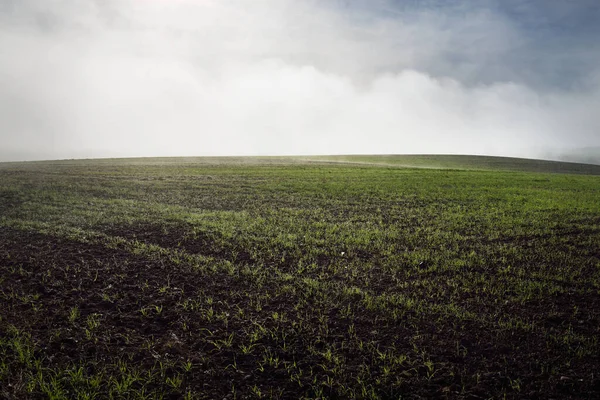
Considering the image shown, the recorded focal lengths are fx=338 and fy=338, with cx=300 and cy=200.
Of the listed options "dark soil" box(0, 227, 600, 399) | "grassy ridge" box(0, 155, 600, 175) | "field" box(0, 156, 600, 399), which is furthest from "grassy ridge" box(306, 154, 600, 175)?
"dark soil" box(0, 227, 600, 399)

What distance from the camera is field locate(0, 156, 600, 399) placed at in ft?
18.0

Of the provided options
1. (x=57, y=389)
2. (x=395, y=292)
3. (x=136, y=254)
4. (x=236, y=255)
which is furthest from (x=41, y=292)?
(x=395, y=292)

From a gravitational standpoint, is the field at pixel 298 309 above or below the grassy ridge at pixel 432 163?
below

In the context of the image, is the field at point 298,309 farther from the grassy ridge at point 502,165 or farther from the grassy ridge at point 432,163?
the grassy ridge at point 502,165

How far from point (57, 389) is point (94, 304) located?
10.1 feet

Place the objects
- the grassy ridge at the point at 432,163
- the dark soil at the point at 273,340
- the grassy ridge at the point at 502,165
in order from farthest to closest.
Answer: the grassy ridge at the point at 502,165 → the grassy ridge at the point at 432,163 → the dark soil at the point at 273,340

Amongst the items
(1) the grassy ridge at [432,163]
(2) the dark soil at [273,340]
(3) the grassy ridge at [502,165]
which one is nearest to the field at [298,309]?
(2) the dark soil at [273,340]

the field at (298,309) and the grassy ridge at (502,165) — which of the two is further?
the grassy ridge at (502,165)

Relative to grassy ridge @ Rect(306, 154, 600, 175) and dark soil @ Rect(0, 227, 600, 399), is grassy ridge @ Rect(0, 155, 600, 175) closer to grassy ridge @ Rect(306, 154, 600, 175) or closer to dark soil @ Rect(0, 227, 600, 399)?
grassy ridge @ Rect(306, 154, 600, 175)

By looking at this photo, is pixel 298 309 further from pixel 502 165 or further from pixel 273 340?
pixel 502 165

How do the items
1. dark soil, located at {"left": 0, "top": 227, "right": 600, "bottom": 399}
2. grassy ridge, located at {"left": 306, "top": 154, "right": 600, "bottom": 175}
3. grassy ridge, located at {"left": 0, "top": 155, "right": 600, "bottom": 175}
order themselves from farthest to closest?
grassy ridge, located at {"left": 306, "top": 154, "right": 600, "bottom": 175} → grassy ridge, located at {"left": 0, "top": 155, "right": 600, "bottom": 175} → dark soil, located at {"left": 0, "top": 227, "right": 600, "bottom": 399}

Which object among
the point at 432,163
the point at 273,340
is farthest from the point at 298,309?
the point at 432,163

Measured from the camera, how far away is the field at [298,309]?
18.0 ft

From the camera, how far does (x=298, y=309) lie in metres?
7.86
